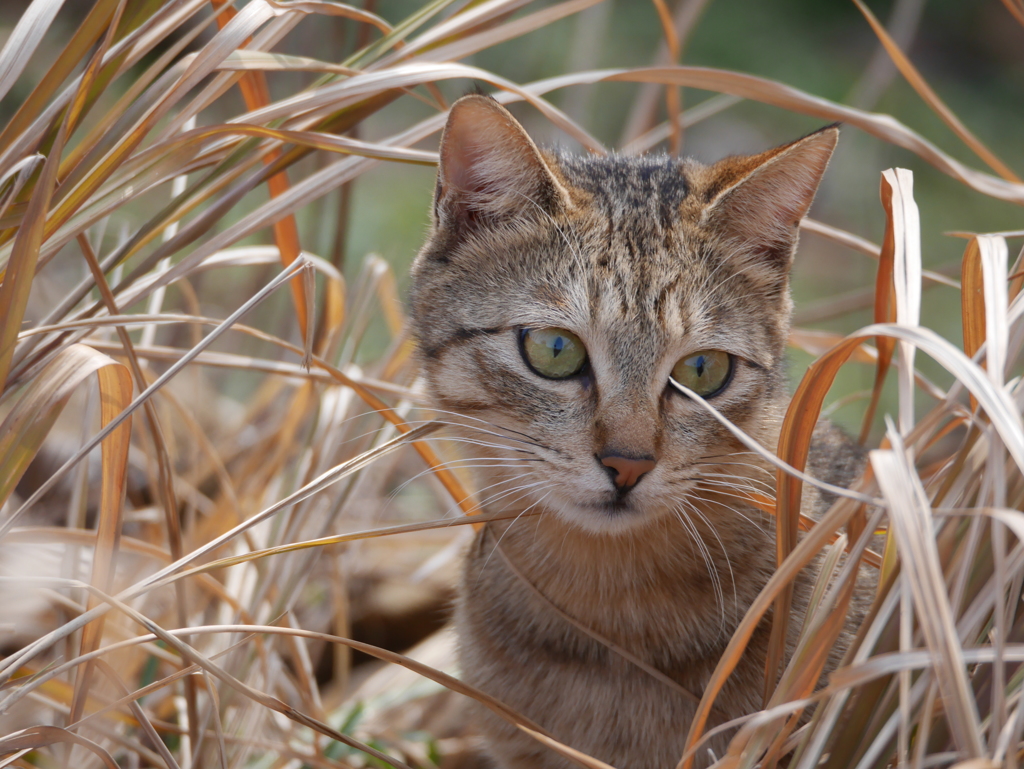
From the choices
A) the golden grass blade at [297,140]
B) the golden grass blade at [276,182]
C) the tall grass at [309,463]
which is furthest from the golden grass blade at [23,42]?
the golden grass blade at [276,182]

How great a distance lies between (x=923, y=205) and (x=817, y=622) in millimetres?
4567

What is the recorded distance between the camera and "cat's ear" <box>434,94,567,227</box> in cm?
152

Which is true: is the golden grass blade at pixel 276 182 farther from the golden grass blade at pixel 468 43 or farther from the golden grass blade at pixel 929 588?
the golden grass blade at pixel 929 588

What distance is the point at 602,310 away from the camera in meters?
1.49

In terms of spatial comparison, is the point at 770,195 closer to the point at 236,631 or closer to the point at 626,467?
the point at 626,467

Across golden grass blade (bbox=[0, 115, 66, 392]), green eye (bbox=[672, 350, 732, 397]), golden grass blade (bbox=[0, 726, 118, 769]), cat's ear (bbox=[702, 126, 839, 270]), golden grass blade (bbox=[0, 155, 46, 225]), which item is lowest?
golden grass blade (bbox=[0, 726, 118, 769])

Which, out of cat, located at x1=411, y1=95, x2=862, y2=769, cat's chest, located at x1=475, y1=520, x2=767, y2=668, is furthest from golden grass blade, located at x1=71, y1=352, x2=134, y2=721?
cat's chest, located at x1=475, y1=520, x2=767, y2=668

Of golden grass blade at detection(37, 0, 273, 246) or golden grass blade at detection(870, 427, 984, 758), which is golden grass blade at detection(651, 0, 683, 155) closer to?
golden grass blade at detection(37, 0, 273, 246)

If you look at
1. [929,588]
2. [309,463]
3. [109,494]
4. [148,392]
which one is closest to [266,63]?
[148,392]

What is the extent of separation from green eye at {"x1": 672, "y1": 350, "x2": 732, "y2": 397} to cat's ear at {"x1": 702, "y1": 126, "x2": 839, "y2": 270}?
247 millimetres

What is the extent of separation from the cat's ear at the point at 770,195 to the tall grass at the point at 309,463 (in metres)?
0.17

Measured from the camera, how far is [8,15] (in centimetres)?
493

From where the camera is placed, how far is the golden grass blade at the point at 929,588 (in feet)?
2.90

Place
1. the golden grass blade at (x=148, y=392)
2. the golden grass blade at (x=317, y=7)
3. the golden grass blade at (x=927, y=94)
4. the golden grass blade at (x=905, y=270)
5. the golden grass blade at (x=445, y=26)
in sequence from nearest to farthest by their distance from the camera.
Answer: the golden grass blade at (x=905, y=270), the golden grass blade at (x=148, y=392), the golden grass blade at (x=317, y=7), the golden grass blade at (x=445, y=26), the golden grass blade at (x=927, y=94)
